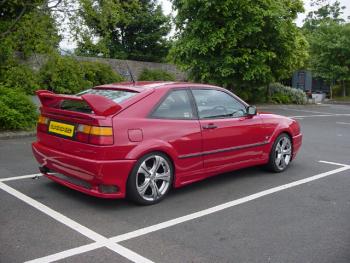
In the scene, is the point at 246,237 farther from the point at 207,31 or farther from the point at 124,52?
the point at 124,52

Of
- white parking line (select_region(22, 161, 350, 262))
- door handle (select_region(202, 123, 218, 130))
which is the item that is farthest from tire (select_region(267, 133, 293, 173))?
door handle (select_region(202, 123, 218, 130))

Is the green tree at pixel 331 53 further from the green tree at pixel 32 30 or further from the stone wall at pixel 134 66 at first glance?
the green tree at pixel 32 30

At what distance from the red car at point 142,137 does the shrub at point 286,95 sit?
1912 centimetres

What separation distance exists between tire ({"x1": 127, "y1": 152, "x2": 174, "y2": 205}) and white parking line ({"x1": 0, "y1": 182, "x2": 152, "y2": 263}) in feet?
2.56

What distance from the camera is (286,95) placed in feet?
83.8

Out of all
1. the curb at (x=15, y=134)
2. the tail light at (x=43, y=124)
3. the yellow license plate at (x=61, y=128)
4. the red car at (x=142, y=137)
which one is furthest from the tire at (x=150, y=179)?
the curb at (x=15, y=134)

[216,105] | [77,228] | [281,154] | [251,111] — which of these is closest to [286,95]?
[281,154]

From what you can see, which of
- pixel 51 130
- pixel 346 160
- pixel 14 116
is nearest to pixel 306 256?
pixel 51 130

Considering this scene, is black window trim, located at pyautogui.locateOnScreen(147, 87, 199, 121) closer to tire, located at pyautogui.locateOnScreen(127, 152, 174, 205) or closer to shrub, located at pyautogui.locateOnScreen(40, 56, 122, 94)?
tire, located at pyautogui.locateOnScreen(127, 152, 174, 205)

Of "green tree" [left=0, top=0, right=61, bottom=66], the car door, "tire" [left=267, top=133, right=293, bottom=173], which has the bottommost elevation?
"tire" [left=267, top=133, right=293, bottom=173]

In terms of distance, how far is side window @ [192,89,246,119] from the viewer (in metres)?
5.94

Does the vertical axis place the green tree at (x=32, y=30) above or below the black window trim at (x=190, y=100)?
above

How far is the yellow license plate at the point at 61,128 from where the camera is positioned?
514 cm

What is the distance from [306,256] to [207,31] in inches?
660
